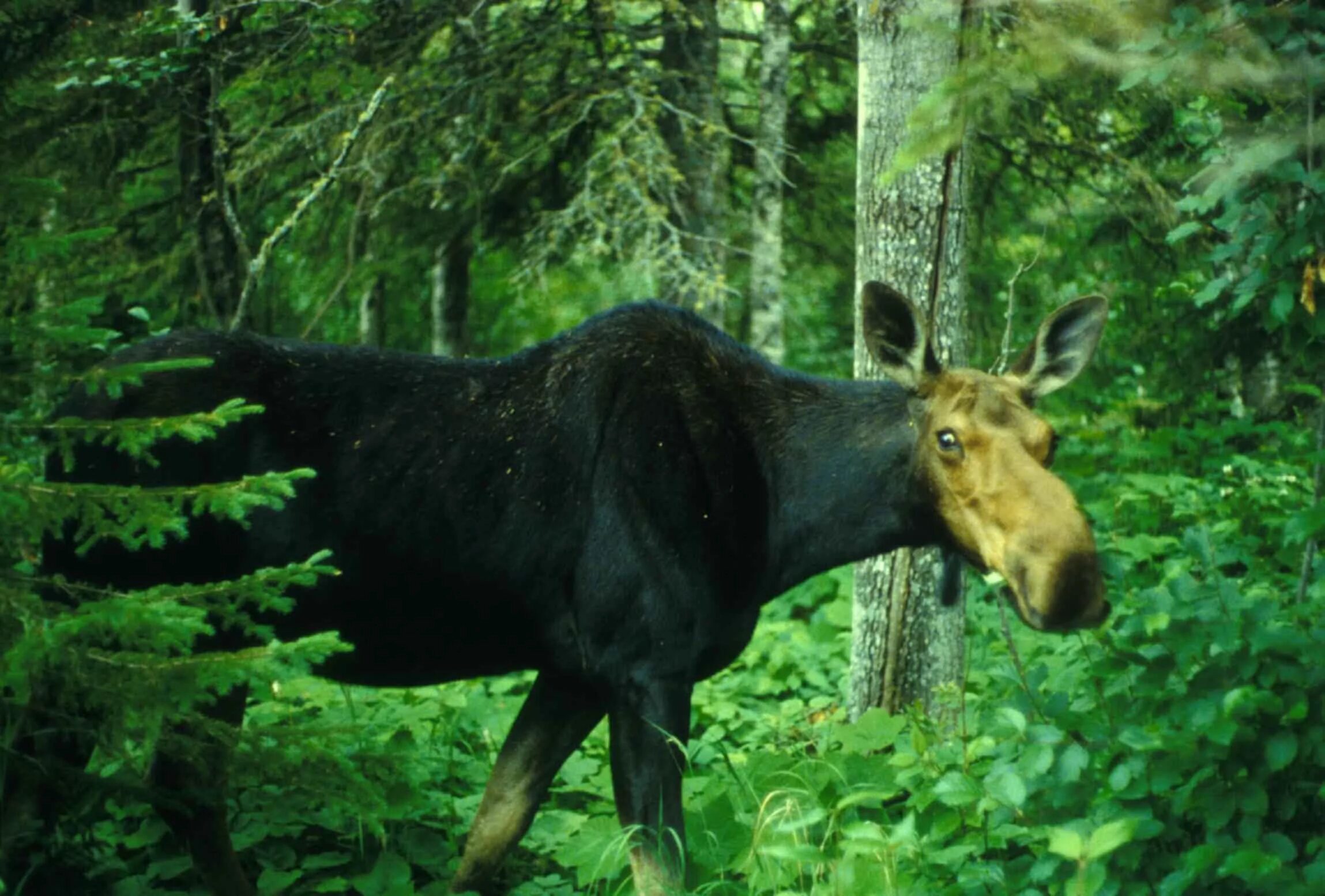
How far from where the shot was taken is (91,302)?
3.69 metres

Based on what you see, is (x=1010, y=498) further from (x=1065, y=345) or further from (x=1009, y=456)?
(x=1065, y=345)

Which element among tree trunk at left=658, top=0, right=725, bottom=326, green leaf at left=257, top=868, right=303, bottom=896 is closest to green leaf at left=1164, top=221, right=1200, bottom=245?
green leaf at left=257, top=868, right=303, bottom=896

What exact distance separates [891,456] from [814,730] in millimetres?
2089

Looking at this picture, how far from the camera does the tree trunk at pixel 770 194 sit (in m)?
10.6

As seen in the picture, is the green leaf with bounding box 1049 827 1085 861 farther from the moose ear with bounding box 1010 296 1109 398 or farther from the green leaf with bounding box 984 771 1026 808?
the moose ear with bounding box 1010 296 1109 398

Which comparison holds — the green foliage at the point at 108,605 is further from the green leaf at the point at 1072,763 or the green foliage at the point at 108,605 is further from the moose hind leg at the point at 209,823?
the green leaf at the point at 1072,763

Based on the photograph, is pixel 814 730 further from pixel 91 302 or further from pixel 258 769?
pixel 91 302

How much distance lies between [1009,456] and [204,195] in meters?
7.27

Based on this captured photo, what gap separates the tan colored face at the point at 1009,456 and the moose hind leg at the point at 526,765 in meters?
1.70

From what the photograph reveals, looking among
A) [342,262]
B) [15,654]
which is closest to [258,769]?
[15,654]

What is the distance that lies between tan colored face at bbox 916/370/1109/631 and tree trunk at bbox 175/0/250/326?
5393mm

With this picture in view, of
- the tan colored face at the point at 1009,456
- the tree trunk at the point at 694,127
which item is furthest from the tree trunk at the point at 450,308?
the tan colored face at the point at 1009,456

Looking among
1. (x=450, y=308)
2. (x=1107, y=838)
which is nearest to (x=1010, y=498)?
(x=1107, y=838)

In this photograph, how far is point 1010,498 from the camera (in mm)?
4812
